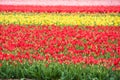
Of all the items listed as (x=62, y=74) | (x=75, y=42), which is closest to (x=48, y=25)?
(x=75, y=42)

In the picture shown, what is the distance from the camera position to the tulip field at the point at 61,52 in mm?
6898

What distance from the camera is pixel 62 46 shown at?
942 centimetres

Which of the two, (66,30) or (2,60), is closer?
(2,60)

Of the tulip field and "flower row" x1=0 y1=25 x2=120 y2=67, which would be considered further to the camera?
"flower row" x1=0 y1=25 x2=120 y2=67

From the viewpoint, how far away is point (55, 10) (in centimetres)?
1917

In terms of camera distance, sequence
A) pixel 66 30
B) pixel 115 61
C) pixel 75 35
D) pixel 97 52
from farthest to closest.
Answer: pixel 66 30 → pixel 75 35 → pixel 97 52 → pixel 115 61

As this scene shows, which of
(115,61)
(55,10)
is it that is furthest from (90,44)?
(55,10)

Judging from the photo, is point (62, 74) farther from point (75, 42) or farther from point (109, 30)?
point (109, 30)

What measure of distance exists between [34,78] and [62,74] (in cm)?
64

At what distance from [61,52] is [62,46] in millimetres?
634

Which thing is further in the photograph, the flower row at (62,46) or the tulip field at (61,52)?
the flower row at (62,46)

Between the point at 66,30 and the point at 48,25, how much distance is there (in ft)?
6.25

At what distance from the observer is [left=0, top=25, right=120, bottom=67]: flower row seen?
7881 mm

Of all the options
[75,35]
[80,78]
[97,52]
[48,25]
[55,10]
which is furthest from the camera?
[55,10]
